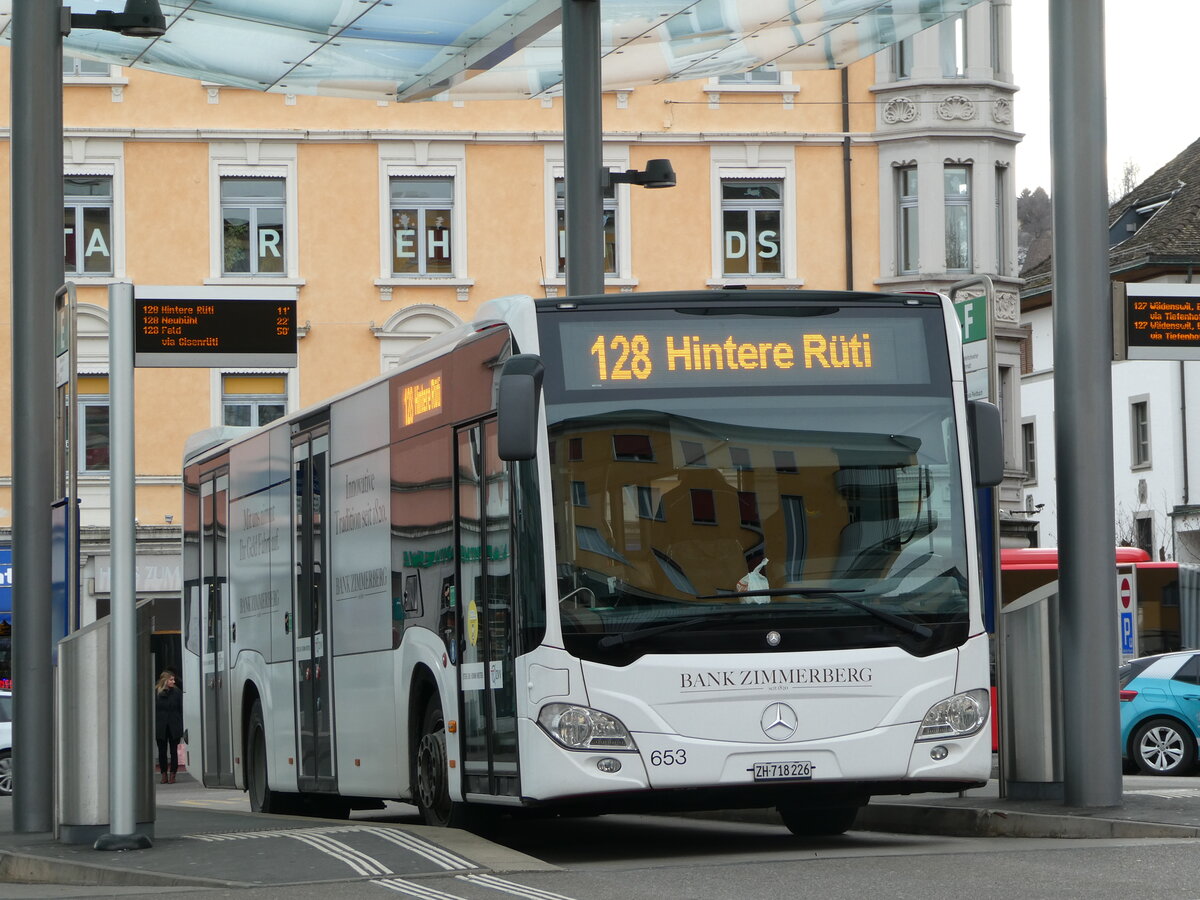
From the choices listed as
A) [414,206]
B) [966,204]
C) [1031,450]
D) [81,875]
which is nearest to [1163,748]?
[81,875]

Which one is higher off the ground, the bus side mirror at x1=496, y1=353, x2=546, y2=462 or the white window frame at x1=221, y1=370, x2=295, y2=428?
the white window frame at x1=221, y1=370, x2=295, y2=428

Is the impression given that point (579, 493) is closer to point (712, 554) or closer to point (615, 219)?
point (712, 554)

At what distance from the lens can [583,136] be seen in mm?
17203

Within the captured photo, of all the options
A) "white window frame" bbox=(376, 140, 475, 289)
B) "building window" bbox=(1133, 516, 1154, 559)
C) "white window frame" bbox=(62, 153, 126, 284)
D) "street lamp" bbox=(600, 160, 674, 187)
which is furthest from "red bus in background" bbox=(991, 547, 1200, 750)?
"building window" bbox=(1133, 516, 1154, 559)

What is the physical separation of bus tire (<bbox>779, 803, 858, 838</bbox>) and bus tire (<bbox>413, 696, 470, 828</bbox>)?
1.95 metres

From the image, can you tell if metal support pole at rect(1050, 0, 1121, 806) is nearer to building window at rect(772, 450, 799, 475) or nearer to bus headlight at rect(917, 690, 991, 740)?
bus headlight at rect(917, 690, 991, 740)

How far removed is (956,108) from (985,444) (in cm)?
3095

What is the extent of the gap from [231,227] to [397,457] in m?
27.3

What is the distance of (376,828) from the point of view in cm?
1275

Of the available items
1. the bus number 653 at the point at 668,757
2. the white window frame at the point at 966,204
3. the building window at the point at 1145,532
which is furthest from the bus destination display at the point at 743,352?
the building window at the point at 1145,532

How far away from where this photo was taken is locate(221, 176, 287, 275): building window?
40.8 m

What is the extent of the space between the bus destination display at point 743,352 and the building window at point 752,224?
97.7 ft

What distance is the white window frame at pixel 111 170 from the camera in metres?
40.5

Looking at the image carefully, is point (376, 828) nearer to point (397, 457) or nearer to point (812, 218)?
point (397, 457)
